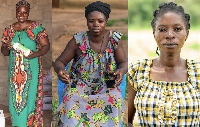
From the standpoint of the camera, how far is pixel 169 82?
229 centimetres

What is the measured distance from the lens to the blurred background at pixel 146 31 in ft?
8.81

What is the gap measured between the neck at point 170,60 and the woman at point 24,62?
1.89 m

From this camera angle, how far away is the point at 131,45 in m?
2.92

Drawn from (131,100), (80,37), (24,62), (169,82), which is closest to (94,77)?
(80,37)

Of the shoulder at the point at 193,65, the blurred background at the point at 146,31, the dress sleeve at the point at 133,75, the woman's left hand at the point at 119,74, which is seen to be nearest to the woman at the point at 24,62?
the woman's left hand at the point at 119,74

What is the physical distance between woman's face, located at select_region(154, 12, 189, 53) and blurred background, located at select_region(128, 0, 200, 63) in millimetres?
376

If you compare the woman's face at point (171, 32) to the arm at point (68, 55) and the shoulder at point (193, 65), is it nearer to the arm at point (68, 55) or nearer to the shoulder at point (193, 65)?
the shoulder at point (193, 65)

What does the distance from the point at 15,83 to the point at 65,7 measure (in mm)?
1027

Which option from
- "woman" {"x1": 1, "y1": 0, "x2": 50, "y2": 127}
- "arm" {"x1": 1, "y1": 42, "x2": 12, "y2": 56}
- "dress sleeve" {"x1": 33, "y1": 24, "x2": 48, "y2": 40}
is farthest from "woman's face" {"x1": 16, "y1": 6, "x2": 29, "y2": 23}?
"arm" {"x1": 1, "y1": 42, "x2": 12, "y2": 56}

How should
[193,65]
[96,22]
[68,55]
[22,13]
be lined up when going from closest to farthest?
1. [193,65]
2. [96,22]
3. [68,55]
4. [22,13]

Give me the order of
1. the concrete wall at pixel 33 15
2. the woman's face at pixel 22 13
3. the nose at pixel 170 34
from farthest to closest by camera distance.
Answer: the concrete wall at pixel 33 15, the woman's face at pixel 22 13, the nose at pixel 170 34

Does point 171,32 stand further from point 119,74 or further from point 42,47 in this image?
point 42,47

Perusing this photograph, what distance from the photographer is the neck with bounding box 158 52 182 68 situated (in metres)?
2.29

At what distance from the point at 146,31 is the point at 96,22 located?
0.47 m
